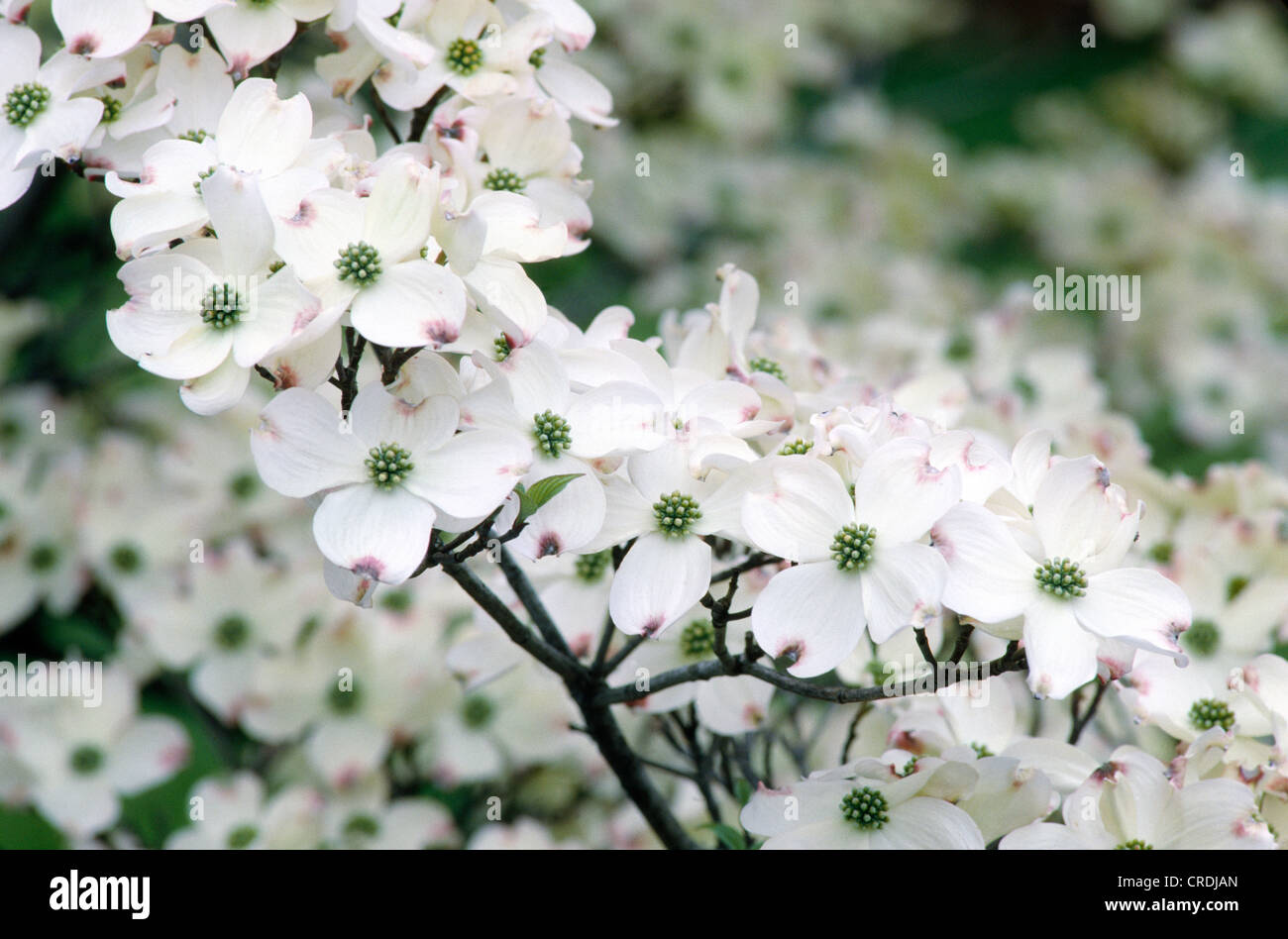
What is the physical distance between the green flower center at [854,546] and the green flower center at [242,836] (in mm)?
745

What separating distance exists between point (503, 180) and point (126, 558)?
2.60 feet

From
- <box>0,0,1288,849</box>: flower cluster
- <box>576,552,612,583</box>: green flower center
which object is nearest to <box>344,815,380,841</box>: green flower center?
<box>0,0,1288,849</box>: flower cluster

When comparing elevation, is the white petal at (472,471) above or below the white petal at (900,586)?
above

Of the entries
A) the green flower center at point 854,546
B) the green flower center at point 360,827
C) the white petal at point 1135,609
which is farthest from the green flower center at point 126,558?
the white petal at point 1135,609

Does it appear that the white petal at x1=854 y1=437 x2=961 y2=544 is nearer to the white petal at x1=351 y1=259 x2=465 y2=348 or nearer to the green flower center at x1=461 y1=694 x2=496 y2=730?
the white petal at x1=351 y1=259 x2=465 y2=348

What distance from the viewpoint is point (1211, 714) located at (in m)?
0.88

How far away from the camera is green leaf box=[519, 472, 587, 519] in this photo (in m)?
0.72

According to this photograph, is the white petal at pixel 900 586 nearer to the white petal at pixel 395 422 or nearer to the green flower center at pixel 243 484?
the white petal at pixel 395 422

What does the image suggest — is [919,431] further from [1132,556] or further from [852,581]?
[1132,556]

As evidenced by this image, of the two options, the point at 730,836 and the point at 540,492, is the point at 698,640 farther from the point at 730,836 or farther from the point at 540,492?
the point at 540,492

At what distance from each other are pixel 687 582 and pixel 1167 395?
5.75ft

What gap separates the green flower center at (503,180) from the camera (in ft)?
2.98

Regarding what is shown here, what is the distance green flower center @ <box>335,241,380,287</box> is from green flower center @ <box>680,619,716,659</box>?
1.26ft
